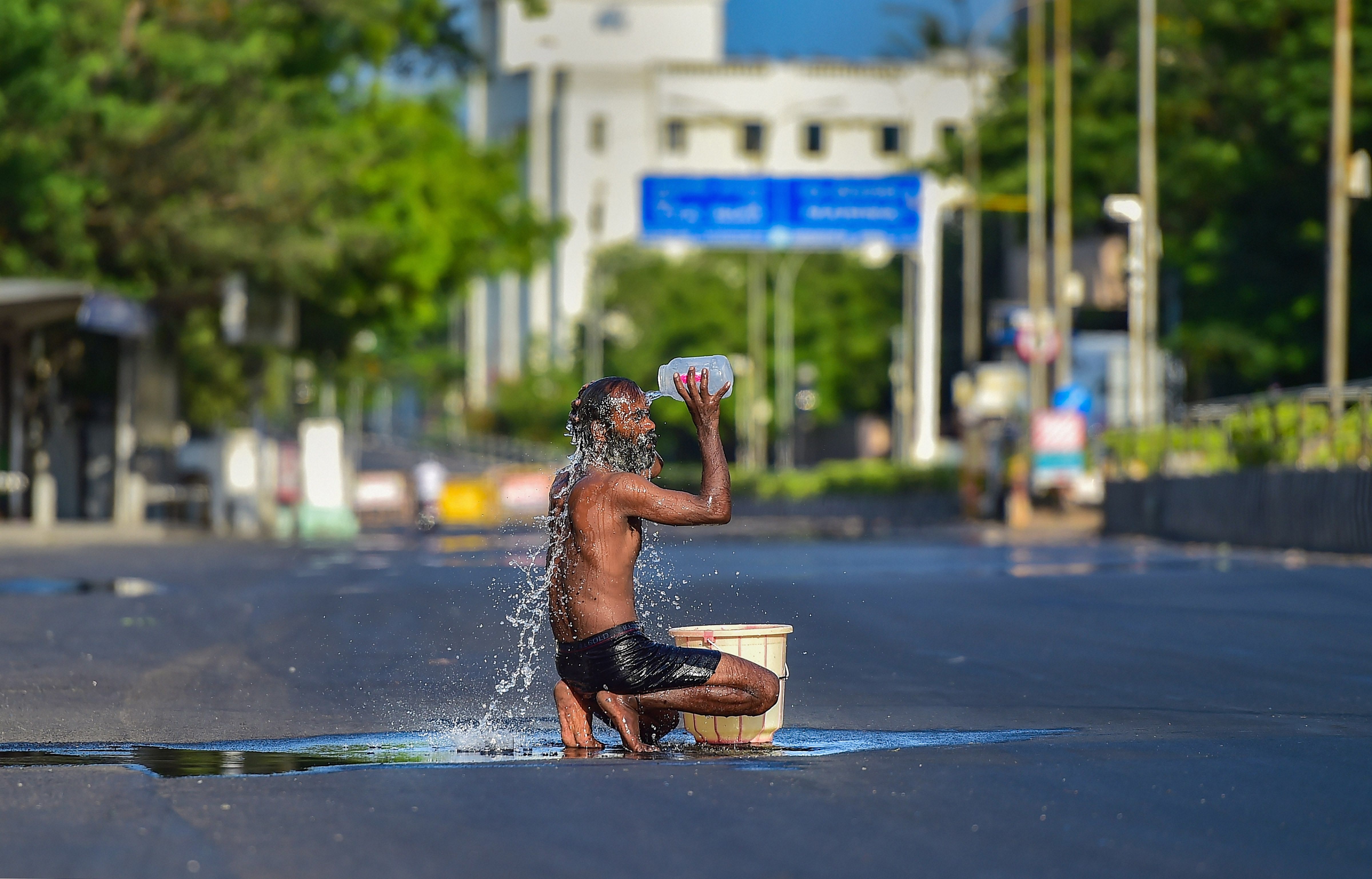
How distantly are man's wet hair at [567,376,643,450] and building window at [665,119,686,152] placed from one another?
4704 inches

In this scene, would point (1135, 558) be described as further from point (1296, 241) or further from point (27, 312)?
point (1296, 241)

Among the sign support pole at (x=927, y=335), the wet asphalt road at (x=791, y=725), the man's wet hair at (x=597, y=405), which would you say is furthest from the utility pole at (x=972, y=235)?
the man's wet hair at (x=597, y=405)

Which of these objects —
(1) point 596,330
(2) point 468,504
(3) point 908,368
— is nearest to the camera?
(2) point 468,504

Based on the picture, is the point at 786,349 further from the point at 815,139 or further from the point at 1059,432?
the point at 1059,432

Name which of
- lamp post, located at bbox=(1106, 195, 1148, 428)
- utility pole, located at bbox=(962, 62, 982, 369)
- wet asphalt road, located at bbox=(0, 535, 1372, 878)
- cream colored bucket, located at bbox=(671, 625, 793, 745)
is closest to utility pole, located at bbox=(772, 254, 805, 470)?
utility pole, located at bbox=(962, 62, 982, 369)

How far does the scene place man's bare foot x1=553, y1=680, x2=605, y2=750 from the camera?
28.9ft

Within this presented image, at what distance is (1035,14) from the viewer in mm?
57531

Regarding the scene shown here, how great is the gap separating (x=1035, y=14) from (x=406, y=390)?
119m

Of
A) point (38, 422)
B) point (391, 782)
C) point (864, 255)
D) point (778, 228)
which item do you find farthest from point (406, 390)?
point (391, 782)

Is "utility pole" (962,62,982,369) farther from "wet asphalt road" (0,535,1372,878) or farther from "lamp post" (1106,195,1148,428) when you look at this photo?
"wet asphalt road" (0,535,1372,878)

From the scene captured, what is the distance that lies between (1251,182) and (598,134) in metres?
78.2

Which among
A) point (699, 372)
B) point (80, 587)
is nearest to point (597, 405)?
point (699, 372)

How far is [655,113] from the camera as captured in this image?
125m

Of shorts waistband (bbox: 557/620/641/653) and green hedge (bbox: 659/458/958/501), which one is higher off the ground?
shorts waistband (bbox: 557/620/641/653)
